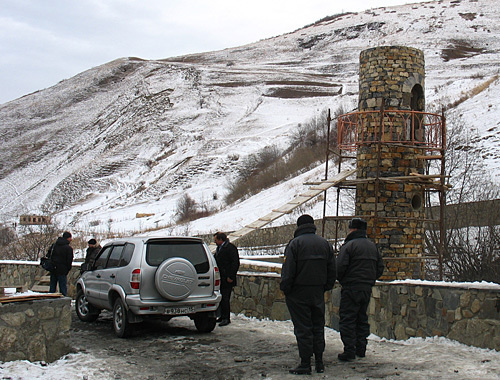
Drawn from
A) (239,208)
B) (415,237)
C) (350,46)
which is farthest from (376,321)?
(350,46)

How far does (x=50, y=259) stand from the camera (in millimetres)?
12984

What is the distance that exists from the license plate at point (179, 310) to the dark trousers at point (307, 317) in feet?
9.04

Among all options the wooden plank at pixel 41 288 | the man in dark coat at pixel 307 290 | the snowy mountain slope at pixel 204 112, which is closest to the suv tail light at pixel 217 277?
the man in dark coat at pixel 307 290

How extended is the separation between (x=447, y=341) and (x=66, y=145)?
3020 inches

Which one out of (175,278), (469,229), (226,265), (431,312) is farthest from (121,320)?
(469,229)

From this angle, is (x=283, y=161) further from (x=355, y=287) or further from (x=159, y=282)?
(x=355, y=287)

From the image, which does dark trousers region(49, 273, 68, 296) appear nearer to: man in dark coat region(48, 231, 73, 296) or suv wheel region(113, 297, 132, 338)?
man in dark coat region(48, 231, 73, 296)

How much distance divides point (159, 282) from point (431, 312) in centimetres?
404

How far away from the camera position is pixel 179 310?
9242 millimetres

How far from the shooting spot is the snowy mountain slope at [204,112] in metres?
48.6

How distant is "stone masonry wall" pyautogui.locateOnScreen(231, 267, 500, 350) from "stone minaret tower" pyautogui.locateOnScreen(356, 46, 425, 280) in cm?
712

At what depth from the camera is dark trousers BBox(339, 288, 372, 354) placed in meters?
7.36

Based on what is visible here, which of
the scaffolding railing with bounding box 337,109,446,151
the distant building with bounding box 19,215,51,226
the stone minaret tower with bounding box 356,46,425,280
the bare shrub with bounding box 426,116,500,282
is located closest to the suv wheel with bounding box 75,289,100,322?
the stone minaret tower with bounding box 356,46,425,280

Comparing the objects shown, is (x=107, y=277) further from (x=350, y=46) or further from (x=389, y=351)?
(x=350, y=46)
